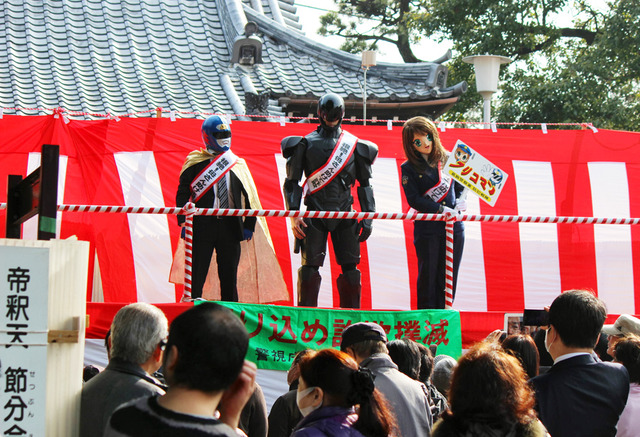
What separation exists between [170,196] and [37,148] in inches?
54.9

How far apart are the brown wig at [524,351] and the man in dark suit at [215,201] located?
3.14m

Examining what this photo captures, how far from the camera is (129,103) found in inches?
528

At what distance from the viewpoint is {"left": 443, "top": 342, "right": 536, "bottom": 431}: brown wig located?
10.9 ft

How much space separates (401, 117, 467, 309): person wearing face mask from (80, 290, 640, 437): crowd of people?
2.71 meters

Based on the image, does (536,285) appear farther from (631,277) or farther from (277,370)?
(277,370)

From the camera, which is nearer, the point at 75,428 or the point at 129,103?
the point at 75,428

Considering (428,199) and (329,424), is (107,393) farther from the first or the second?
(428,199)

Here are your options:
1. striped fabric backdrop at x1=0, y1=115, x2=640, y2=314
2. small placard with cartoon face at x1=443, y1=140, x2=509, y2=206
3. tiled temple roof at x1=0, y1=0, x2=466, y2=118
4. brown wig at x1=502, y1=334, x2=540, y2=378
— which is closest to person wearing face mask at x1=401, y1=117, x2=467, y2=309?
small placard with cartoon face at x1=443, y1=140, x2=509, y2=206

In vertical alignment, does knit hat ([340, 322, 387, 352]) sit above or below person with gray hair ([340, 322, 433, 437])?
above

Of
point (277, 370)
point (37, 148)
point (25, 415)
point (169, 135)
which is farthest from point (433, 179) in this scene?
point (25, 415)

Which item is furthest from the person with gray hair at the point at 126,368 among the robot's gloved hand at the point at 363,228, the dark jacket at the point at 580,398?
the robot's gloved hand at the point at 363,228

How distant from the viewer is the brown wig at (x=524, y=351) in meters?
4.87

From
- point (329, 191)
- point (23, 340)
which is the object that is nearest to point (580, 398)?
point (23, 340)

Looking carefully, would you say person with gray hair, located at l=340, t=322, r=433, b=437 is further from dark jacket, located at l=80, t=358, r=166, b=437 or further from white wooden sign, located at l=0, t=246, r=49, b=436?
white wooden sign, located at l=0, t=246, r=49, b=436
